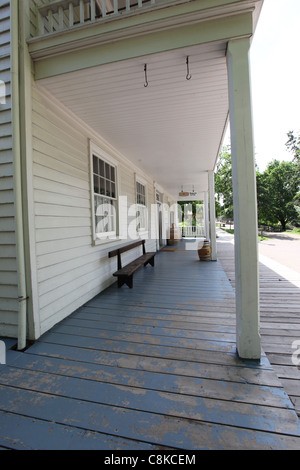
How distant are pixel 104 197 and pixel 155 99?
1790 millimetres

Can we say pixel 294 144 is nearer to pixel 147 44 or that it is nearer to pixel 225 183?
pixel 225 183

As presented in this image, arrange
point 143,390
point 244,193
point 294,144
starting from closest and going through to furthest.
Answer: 1. point 143,390
2. point 244,193
3. point 294,144

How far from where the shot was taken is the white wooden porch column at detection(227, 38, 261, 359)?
1.63 m

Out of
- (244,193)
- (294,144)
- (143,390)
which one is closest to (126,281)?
(143,390)

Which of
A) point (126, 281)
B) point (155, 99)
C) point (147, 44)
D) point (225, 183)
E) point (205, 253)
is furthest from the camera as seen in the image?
point (225, 183)

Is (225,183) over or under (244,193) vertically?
over

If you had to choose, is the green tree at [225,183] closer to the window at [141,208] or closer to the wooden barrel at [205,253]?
the wooden barrel at [205,253]

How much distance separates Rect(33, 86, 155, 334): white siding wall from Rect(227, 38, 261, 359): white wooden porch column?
75.4 inches

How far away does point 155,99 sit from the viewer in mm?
2518

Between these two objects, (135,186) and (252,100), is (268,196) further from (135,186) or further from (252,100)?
(252,100)

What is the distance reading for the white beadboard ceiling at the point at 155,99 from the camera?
1.95 meters

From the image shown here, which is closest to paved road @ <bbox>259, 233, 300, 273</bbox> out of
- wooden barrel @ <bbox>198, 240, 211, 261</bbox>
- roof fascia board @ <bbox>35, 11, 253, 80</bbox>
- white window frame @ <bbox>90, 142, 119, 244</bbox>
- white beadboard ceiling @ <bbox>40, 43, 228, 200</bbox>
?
wooden barrel @ <bbox>198, 240, 211, 261</bbox>

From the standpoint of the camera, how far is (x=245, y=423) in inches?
45.7

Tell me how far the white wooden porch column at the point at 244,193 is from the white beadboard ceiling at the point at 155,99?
305 millimetres
